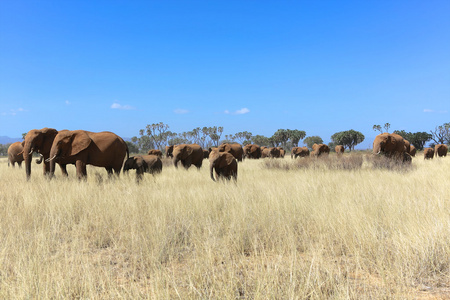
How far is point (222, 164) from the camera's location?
9.62 metres

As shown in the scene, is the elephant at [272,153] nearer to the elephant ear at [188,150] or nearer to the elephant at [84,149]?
the elephant ear at [188,150]

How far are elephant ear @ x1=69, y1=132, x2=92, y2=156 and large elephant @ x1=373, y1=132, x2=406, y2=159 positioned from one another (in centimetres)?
1329

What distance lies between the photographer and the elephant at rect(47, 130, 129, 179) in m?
8.77

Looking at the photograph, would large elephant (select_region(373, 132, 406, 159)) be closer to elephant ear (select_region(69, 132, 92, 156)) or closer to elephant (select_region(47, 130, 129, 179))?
elephant (select_region(47, 130, 129, 179))

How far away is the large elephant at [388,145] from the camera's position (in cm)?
1450

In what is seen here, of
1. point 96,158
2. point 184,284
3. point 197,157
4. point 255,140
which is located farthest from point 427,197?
point 255,140

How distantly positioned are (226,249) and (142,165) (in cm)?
791

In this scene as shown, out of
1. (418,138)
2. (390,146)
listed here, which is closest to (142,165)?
(390,146)

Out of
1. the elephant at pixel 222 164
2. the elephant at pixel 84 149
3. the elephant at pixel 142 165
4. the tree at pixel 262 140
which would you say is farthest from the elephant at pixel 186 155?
the tree at pixel 262 140

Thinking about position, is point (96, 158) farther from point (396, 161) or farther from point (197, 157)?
point (396, 161)

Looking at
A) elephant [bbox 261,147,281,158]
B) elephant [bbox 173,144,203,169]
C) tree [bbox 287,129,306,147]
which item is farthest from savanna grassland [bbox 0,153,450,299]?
tree [bbox 287,129,306,147]

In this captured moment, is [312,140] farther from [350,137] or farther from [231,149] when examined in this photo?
[231,149]

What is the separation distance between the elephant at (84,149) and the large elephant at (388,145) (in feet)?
41.2

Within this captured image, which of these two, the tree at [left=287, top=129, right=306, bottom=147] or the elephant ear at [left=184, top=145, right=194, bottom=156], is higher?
the tree at [left=287, top=129, right=306, bottom=147]
